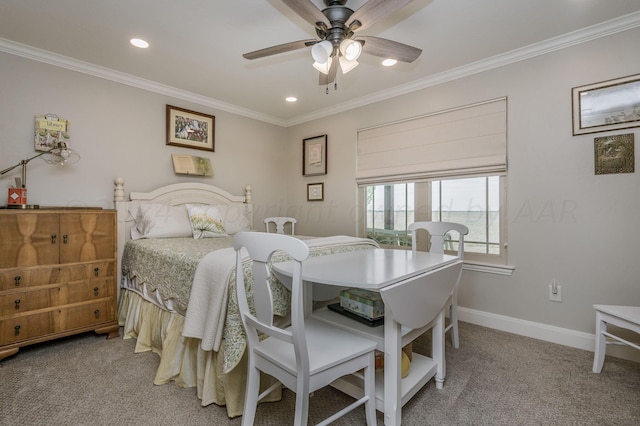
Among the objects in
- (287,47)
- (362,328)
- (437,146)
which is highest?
A: (287,47)

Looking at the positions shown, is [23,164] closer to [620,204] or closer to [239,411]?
Answer: [239,411]

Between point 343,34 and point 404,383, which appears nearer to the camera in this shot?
point 404,383

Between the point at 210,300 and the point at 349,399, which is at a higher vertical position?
the point at 210,300

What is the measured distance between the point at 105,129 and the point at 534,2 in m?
3.63

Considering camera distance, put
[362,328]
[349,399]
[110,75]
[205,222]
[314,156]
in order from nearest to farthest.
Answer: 1. [362,328]
2. [349,399]
3. [110,75]
4. [205,222]
5. [314,156]

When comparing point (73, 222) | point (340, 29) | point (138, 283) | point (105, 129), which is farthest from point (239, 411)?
point (105, 129)

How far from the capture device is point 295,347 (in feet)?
3.78

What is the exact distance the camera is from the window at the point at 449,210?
2.81 m

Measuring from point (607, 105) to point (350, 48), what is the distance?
1.99 metres

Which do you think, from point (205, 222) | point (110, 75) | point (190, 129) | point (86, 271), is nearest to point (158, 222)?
point (205, 222)

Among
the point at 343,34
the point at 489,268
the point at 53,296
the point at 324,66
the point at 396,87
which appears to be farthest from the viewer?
the point at 396,87

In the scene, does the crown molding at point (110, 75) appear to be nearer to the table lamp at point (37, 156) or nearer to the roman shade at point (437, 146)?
the table lamp at point (37, 156)

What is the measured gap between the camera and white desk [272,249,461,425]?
1372 mm

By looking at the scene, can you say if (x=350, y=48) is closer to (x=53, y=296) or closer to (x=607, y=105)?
(x=607, y=105)
